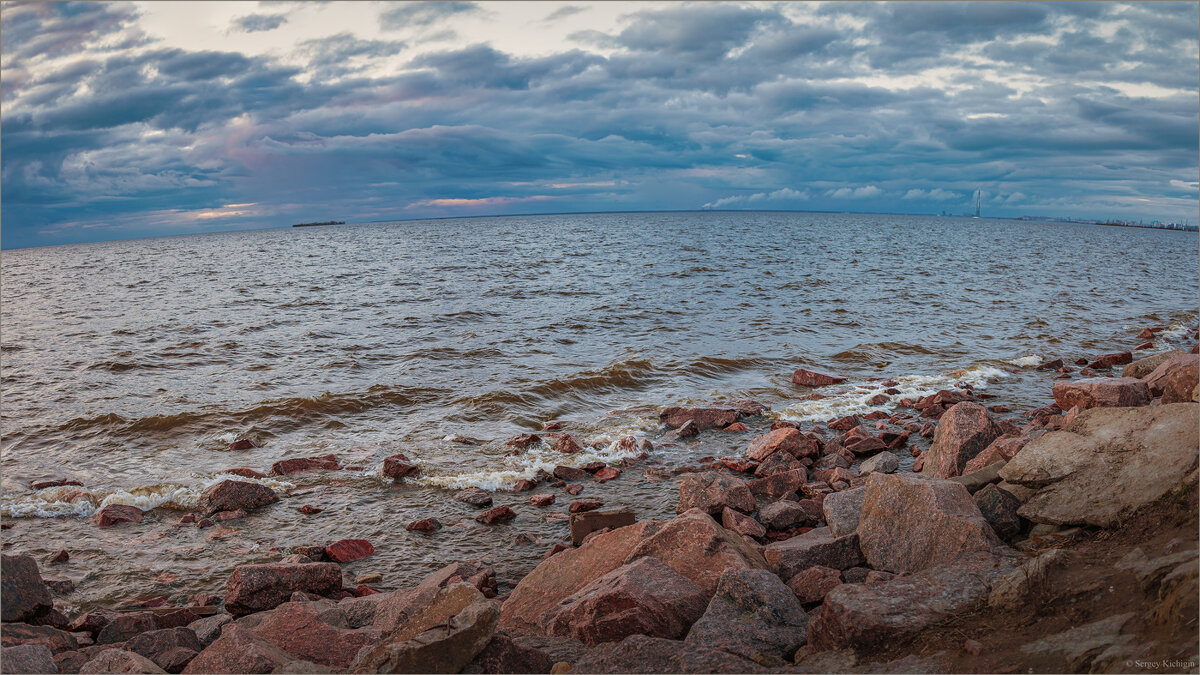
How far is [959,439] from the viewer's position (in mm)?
8805

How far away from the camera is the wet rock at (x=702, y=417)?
43.1 feet

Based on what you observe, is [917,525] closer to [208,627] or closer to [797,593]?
[797,593]

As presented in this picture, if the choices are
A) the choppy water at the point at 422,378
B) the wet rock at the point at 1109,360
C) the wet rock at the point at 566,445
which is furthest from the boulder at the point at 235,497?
the wet rock at the point at 1109,360

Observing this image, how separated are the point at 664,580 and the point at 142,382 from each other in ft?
59.5

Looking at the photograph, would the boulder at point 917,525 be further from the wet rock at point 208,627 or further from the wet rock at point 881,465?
the wet rock at point 208,627

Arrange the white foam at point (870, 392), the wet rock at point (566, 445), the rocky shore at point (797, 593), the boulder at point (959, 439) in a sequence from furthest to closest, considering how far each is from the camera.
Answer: the white foam at point (870, 392), the wet rock at point (566, 445), the boulder at point (959, 439), the rocky shore at point (797, 593)

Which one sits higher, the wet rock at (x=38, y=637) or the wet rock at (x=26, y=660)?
the wet rock at (x=26, y=660)

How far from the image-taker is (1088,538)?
17.0ft

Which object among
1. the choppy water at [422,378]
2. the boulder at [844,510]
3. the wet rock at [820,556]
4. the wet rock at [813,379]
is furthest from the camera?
the wet rock at [813,379]

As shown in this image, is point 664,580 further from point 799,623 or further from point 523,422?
point 523,422

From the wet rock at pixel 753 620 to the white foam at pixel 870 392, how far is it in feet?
29.1

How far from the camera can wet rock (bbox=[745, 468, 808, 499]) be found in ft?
31.1

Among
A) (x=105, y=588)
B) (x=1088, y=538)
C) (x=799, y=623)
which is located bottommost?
(x=105, y=588)

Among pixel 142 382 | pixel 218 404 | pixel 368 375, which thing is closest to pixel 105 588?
pixel 218 404
